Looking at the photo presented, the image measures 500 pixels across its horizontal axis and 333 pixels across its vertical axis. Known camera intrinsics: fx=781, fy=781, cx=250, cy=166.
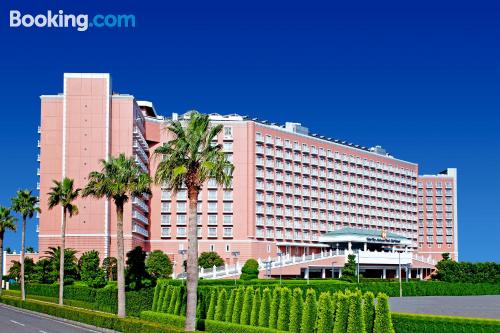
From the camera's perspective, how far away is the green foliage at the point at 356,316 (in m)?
43.1

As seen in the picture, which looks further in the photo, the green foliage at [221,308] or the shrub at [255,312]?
the green foliage at [221,308]

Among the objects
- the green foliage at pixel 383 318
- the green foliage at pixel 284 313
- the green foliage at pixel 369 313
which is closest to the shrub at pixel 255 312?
the green foliage at pixel 284 313

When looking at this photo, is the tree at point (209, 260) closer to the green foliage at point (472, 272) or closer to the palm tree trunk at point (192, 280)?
the green foliage at point (472, 272)

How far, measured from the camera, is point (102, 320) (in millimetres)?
61312

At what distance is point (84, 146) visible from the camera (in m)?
128

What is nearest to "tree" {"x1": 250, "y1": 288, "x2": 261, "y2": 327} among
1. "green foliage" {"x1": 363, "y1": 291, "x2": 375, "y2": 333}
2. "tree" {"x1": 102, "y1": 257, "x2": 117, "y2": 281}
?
"green foliage" {"x1": 363, "y1": 291, "x2": 375, "y2": 333}

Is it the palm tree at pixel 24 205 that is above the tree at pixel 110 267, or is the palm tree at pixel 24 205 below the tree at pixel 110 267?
above

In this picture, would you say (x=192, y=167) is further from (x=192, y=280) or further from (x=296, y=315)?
(x=296, y=315)

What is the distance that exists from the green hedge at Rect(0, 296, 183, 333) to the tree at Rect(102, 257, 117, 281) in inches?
1200

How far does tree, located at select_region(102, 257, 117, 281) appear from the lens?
118875 millimetres

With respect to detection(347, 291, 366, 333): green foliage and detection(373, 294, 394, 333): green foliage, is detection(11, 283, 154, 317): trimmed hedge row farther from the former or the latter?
detection(373, 294, 394, 333): green foliage

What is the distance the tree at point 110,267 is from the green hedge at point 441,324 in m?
78.1

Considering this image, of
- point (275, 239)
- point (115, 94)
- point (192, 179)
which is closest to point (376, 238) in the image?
point (275, 239)

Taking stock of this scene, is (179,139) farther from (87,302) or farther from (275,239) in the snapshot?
(275,239)
